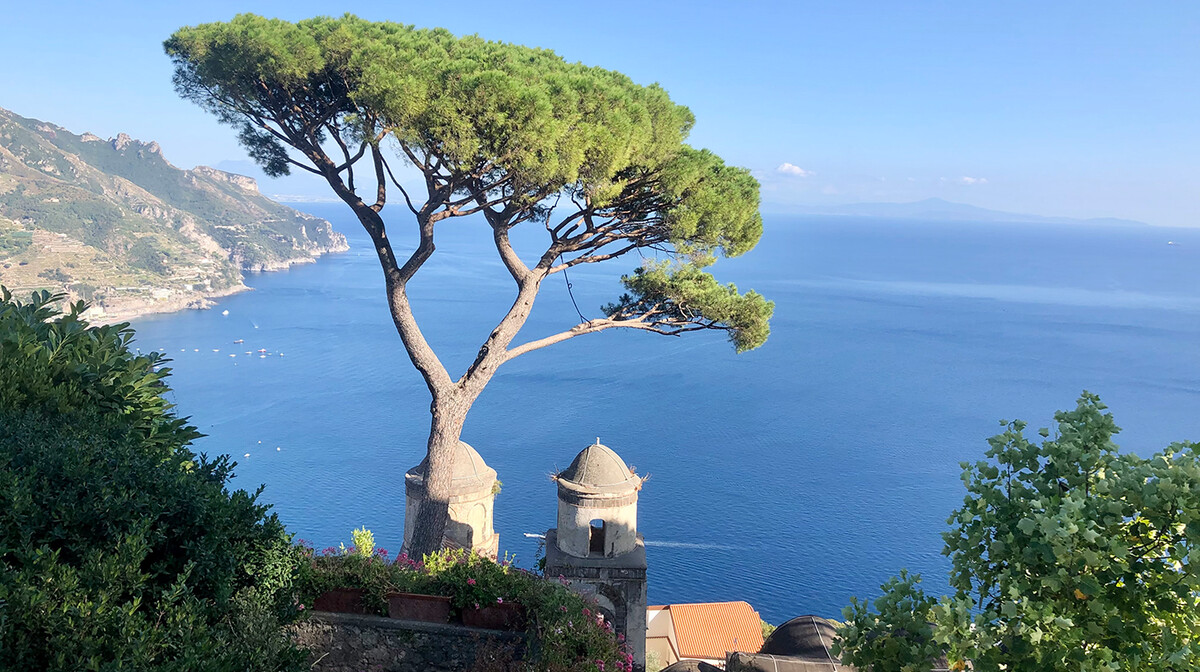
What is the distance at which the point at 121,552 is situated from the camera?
11.8ft

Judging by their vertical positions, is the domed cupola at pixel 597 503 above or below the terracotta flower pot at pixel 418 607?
below

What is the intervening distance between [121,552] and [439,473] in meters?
5.68

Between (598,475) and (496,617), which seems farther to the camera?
(598,475)

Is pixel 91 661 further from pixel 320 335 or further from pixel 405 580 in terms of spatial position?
pixel 320 335

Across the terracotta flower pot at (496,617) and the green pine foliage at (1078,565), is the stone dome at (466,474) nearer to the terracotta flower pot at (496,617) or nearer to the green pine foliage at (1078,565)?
the terracotta flower pot at (496,617)

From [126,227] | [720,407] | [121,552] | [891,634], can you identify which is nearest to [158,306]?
[126,227]

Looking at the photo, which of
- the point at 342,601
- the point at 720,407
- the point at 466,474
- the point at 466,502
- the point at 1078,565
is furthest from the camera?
the point at 720,407

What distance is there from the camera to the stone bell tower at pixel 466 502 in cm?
1019

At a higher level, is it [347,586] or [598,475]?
[347,586]

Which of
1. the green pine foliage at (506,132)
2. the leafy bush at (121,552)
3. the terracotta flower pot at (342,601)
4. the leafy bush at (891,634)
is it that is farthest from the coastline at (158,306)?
the leafy bush at (891,634)

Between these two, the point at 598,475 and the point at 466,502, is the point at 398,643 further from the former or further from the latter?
the point at 466,502

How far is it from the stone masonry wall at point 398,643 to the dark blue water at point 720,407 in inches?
929

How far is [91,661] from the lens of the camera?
2979 millimetres

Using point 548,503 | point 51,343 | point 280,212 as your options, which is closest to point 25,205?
point 280,212
